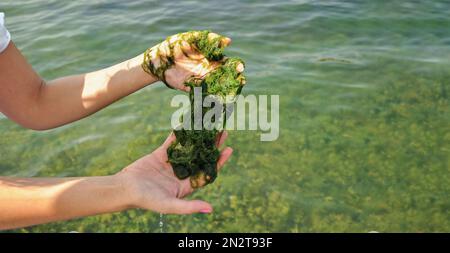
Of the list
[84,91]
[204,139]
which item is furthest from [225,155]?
[84,91]

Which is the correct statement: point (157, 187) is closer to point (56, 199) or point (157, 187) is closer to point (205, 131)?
point (56, 199)

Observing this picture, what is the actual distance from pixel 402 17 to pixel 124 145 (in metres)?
6.60

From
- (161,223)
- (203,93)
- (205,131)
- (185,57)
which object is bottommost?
(161,223)

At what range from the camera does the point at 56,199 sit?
8.86 feet

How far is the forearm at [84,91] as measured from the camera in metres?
3.44

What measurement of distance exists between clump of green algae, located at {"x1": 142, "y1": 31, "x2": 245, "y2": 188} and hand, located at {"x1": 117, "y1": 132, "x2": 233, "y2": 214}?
0.13 meters

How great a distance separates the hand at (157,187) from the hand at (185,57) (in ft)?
2.20

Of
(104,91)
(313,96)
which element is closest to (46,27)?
(313,96)

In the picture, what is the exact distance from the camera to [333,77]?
23.1 feet

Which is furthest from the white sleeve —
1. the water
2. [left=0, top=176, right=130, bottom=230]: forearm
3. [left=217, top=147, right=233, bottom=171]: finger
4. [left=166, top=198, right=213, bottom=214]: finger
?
the water

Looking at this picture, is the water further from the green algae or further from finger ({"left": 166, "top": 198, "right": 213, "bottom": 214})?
finger ({"left": 166, "top": 198, "right": 213, "bottom": 214})

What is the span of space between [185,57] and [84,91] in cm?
89

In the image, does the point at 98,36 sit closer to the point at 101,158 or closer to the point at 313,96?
the point at 101,158

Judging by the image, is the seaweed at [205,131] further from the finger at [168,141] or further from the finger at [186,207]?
the finger at [186,207]
